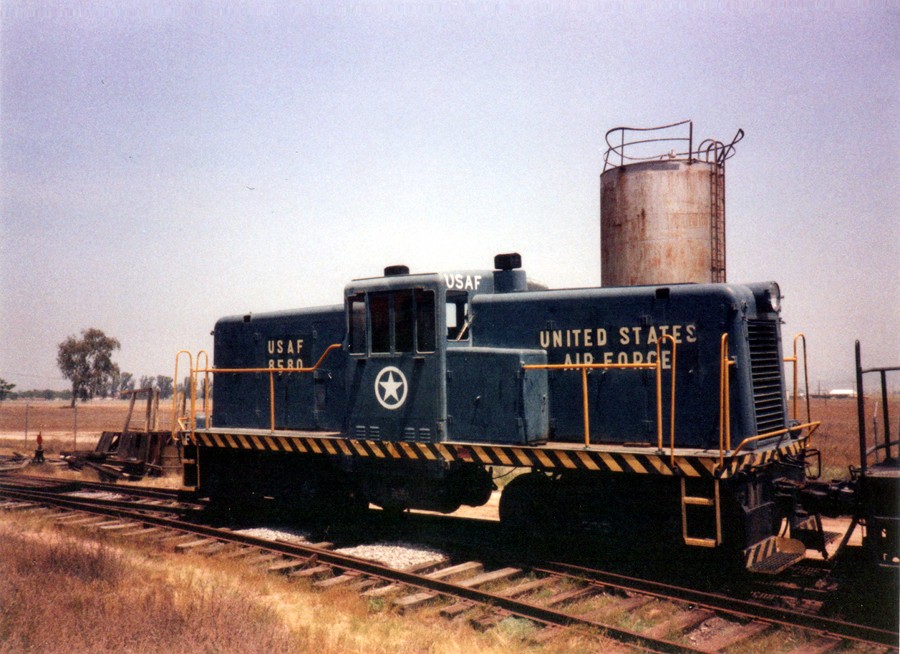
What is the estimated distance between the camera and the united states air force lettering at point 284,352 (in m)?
11.2

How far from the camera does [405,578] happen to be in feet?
25.4

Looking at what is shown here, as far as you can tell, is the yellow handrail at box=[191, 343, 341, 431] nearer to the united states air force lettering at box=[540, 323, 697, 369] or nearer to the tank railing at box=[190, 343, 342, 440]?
the tank railing at box=[190, 343, 342, 440]

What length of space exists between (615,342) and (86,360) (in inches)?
3024

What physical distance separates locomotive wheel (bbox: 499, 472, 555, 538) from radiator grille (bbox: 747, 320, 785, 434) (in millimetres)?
2560

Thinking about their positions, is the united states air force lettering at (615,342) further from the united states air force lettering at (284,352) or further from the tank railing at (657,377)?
the united states air force lettering at (284,352)

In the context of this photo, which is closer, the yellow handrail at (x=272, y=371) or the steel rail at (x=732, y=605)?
the steel rail at (x=732, y=605)

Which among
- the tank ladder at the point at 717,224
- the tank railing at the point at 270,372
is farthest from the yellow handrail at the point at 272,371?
the tank ladder at the point at 717,224

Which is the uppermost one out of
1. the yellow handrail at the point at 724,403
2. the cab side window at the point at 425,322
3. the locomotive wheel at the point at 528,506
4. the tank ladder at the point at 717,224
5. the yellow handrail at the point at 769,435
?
the tank ladder at the point at 717,224

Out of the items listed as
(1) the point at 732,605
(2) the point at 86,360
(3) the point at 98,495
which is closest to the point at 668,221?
(1) the point at 732,605

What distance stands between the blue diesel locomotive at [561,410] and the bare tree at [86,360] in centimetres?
7137

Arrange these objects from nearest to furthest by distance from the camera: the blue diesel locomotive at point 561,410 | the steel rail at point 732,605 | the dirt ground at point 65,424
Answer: the steel rail at point 732,605
the blue diesel locomotive at point 561,410
the dirt ground at point 65,424

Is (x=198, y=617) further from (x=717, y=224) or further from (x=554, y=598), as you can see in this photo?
(x=717, y=224)

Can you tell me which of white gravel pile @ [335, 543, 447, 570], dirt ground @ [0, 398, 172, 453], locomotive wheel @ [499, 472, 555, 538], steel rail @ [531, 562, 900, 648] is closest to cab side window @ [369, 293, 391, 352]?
locomotive wheel @ [499, 472, 555, 538]

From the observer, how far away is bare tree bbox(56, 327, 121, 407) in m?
72.8
